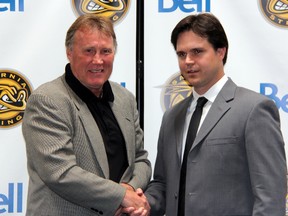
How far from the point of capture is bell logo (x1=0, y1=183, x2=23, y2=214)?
104 inches

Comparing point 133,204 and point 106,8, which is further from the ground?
point 106,8

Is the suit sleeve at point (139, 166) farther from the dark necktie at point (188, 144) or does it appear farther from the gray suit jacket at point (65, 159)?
the dark necktie at point (188, 144)

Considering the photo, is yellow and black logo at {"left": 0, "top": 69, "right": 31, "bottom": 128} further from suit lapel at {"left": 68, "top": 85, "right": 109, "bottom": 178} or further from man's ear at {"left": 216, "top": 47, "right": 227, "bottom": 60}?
man's ear at {"left": 216, "top": 47, "right": 227, "bottom": 60}

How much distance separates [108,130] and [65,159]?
26cm

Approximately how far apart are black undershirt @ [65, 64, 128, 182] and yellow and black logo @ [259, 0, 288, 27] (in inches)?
44.2

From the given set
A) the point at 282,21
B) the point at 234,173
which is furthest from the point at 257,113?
the point at 282,21

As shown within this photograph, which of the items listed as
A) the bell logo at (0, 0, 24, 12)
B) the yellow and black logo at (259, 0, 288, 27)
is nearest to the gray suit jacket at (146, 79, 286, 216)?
the yellow and black logo at (259, 0, 288, 27)

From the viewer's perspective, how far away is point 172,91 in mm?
2707

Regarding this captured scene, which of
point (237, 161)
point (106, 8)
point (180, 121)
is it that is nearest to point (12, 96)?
point (106, 8)

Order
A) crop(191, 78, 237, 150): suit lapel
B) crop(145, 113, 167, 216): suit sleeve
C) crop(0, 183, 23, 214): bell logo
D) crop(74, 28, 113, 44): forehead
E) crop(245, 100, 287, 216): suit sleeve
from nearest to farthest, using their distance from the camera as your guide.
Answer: crop(245, 100, 287, 216): suit sleeve, crop(191, 78, 237, 150): suit lapel, crop(74, 28, 113, 44): forehead, crop(145, 113, 167, 216): suit sleeve, crop(0, 183, 23, 214): bell logo

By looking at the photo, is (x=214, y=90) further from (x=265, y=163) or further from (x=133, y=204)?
(x=133, y=204)

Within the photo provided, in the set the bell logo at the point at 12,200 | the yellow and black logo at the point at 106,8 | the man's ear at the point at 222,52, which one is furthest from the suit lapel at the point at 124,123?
the bell logo at the point at 12,200

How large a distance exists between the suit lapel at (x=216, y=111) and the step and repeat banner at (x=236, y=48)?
0.77 m

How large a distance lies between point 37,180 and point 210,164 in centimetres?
67
